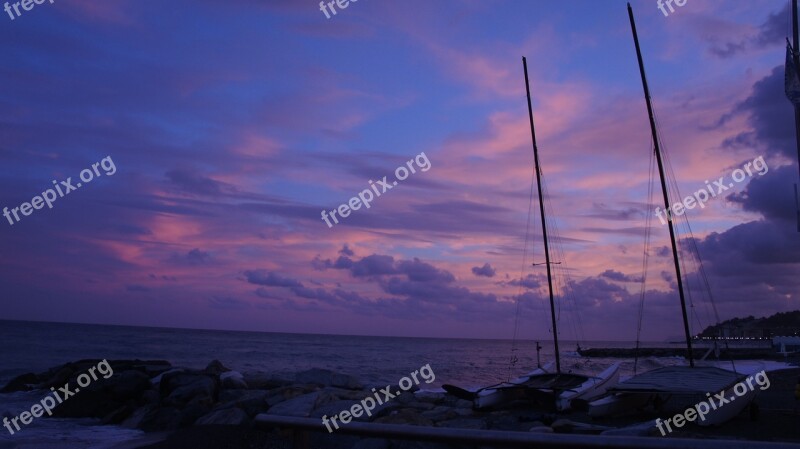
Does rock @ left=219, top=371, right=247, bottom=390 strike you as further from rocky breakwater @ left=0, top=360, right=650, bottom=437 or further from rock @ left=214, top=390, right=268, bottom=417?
rock @ left=214, top=390, right=268, bottom=417

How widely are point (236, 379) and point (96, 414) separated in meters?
4.70

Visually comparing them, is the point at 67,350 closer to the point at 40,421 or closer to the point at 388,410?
the point at 40,421

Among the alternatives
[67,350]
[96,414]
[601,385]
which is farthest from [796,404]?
[67,350]

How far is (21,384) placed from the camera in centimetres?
2877

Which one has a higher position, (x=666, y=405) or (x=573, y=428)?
(x=573, y=428)

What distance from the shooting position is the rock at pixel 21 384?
2809 centimetres

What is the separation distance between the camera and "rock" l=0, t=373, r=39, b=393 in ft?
92.2

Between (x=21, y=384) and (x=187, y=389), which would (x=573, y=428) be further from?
(x=21, y=384)

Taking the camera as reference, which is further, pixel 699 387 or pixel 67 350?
pixel 67 350

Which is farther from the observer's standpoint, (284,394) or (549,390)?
(549,390)

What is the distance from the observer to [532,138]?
28.7 meters

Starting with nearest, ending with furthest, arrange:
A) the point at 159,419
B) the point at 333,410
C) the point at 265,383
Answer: the point at 333,410 → the point at 159,419 → the point at 265,383

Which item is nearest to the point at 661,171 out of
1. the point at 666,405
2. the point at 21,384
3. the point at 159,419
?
the point at 666,405
